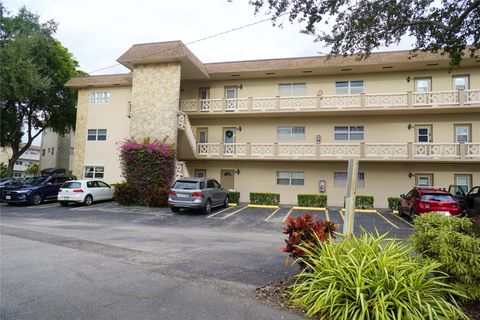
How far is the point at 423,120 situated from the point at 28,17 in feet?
102

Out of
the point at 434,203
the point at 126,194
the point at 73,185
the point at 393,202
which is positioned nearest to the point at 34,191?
the point at 73,185

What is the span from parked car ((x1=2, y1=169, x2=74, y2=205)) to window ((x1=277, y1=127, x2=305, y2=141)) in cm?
1528

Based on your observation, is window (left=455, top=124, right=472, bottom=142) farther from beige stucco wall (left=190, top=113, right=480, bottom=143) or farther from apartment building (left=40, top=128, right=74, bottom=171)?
apartment building (left=40, top=128, right=74, bottom=171)

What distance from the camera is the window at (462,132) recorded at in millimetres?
17688

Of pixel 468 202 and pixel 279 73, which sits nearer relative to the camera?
pixel 468 202

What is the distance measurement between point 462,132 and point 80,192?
22976 millimetres

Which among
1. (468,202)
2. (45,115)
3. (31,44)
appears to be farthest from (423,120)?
(45,115)

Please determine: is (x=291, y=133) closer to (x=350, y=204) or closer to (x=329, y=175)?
(x=329, y=175)

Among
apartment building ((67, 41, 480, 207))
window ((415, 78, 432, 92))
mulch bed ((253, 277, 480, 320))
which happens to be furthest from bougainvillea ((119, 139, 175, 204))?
window ((415, 78, 432, 92))

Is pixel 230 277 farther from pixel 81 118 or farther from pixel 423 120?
pixel 81 118

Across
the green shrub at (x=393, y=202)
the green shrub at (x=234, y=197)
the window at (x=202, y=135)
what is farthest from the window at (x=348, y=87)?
the window at (x=202, y=135)

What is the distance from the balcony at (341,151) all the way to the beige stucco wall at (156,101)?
274 cm

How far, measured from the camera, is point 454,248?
3.99 metres

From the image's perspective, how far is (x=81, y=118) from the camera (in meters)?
23.4
